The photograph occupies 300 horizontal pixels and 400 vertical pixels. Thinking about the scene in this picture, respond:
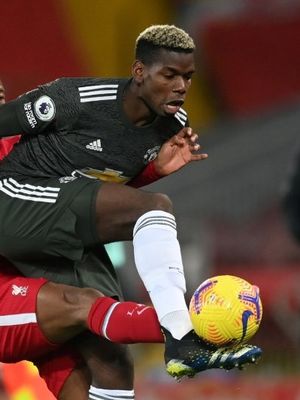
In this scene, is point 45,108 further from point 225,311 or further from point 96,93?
point 225,311

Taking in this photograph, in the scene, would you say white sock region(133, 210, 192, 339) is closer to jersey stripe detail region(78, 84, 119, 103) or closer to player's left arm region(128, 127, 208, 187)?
player's left arm region(128, 127, 208, 187)

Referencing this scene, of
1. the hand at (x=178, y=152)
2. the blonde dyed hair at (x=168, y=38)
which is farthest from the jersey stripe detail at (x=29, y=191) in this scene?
the blonde dyed hair at (x=168, y=38)

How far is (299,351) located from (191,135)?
4480 millimetres

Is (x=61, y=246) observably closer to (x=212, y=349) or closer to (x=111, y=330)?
(x=111, y=330)

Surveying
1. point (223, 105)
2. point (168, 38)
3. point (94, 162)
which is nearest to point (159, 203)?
point (94, 162)

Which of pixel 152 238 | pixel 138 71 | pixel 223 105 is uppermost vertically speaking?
pixel 138 71

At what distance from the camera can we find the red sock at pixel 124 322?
14.6 ft

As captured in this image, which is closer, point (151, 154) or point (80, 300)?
point (80, 300)

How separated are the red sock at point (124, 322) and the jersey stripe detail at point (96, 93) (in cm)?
80

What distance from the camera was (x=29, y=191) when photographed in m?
4.77

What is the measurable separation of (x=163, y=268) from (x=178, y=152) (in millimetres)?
677

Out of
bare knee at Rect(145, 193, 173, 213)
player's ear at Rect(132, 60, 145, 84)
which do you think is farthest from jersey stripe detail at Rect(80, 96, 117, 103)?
bare knee at Rect(145, 193, 173, 213)

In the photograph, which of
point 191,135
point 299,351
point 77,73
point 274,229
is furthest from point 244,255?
point 191,135

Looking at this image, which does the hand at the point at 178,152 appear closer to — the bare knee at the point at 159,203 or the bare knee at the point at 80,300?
the bare knee at the point at 159,203
